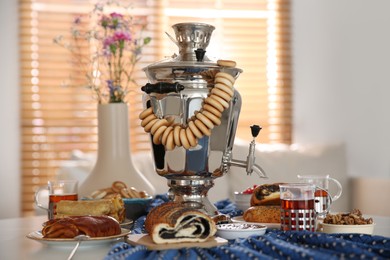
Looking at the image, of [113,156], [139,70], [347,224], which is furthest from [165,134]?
[139,70]

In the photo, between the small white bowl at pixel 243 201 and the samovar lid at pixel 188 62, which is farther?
the small white bowl at pixel 243 201

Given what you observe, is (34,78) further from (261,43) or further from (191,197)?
(191,197)

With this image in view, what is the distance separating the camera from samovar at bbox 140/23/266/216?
1295 mm

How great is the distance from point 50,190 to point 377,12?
2.07 m

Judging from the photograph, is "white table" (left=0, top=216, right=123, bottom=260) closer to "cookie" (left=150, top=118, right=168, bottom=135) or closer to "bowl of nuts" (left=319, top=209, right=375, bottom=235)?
"cookie" (left=150, top=118, right=168, bottom=135)

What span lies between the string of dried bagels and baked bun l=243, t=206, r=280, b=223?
20 cm

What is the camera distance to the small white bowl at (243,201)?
1.63m

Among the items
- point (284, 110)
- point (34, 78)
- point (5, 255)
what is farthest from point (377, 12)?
point (5, 255)

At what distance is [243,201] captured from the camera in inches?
64.4

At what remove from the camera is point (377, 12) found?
3.06 metres

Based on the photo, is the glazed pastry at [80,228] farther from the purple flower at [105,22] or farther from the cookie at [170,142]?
the purple flower at [105,22]

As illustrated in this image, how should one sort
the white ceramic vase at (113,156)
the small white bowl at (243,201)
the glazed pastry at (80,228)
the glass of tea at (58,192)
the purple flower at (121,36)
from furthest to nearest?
the purple flower at (121,36)
the white ceramic vase at (113,156)
the small white bowl at (243,201)
the glass of tea at (58,192)
the glazed pastry at (80,228)

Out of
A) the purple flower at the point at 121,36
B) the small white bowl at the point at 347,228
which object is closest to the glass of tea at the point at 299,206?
the small white bowl at the point at 347,228

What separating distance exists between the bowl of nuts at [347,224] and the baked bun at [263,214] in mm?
129
